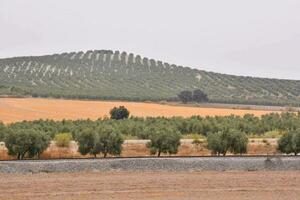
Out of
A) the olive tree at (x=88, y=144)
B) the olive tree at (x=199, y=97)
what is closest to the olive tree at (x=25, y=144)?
the olive tree at (x=88, y=144)

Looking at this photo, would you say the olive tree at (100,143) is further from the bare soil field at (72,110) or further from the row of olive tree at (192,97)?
the row of olive tree at (192,97)

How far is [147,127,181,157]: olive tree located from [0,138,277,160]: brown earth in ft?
2.56

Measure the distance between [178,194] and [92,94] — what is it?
83.1 meters

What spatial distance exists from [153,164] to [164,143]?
660 cm

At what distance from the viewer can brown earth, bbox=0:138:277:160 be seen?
43375 mm

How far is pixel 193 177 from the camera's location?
34094 mm

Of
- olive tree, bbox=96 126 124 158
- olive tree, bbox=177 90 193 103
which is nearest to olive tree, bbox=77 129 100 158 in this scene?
olive tree, bbox=96 126 124 158

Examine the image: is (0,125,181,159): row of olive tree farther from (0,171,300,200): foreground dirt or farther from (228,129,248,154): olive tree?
(0,171,300,200): foreground dirt

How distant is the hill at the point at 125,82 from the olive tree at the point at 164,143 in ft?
201

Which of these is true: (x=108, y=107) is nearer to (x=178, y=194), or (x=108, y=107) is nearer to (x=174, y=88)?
(x=174, y=88)

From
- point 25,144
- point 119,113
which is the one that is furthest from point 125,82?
point 25,144

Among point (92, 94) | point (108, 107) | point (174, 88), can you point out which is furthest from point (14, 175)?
point (174, 88)

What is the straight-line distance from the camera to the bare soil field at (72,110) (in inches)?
2995

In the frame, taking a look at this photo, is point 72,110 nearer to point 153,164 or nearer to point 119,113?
point 119,113
